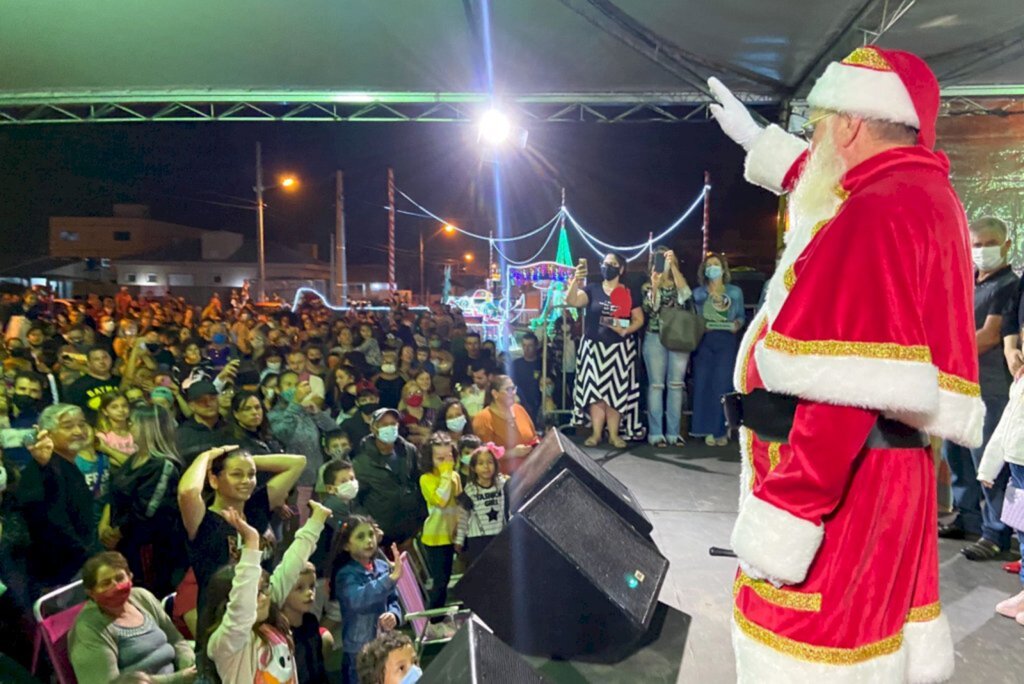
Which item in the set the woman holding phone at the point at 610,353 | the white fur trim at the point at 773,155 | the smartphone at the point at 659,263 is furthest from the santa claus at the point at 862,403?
the smartphone at the point at 659,263

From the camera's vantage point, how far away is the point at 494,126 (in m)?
6.32

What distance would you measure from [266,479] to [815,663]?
8.68ft

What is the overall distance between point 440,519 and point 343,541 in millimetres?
694

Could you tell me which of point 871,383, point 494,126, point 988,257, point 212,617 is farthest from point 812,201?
point 494,126

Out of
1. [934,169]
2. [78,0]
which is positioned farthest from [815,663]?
[78,0]

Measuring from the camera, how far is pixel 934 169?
1.35m

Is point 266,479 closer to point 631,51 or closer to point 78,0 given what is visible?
point 78,0

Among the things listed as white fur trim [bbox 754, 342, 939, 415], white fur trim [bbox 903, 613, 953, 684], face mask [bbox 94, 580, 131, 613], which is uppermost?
white fur trim [bbox 754, 342, 939, 415]

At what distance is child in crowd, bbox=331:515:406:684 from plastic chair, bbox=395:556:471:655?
106 mm

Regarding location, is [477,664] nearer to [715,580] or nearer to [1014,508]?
[715,580]

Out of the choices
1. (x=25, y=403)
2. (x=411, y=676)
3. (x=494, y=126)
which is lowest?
(x=411, y=676)

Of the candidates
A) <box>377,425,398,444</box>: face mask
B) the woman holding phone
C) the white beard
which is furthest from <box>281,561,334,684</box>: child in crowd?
the woman holding phone

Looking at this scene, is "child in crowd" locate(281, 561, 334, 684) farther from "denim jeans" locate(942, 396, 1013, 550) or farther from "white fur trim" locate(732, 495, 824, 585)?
"denim jeans" locate(942, 396, 1013, 550)

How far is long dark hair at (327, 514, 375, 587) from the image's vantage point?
9.14ft
